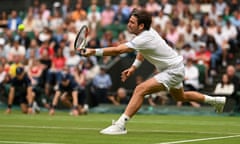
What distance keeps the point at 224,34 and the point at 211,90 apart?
2126 mm

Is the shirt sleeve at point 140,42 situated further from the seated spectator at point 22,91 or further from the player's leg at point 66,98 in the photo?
the seated spectator at point 22,91

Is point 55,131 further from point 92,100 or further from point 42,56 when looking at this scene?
point 42,56

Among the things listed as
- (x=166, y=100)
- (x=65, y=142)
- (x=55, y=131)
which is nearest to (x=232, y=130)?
(x=55, y=131)

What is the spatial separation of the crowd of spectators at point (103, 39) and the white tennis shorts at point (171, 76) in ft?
35.2

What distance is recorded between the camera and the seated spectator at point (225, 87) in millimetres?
22528

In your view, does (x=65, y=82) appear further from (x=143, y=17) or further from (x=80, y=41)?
(x=143, y=17)

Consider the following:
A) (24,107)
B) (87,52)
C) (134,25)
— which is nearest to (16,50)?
(24,107)

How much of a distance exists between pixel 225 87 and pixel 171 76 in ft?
33.8

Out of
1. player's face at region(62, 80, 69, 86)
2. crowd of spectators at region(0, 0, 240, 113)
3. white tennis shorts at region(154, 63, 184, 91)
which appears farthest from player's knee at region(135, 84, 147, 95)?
crowd of spectators at region(0, 0, 240, 113)

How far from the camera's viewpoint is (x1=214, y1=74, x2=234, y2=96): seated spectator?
22.5 meters

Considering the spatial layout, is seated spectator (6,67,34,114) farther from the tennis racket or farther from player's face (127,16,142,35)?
player's face (127,16,142,35)

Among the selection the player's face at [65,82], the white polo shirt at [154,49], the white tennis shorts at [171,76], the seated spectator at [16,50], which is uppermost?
the white polo shirt at [154,49]

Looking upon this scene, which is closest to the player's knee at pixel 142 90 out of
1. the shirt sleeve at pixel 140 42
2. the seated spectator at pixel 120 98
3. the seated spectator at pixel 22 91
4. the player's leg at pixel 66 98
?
the shirt sleeve at pixel 140 42

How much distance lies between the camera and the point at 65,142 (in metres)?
11.1
